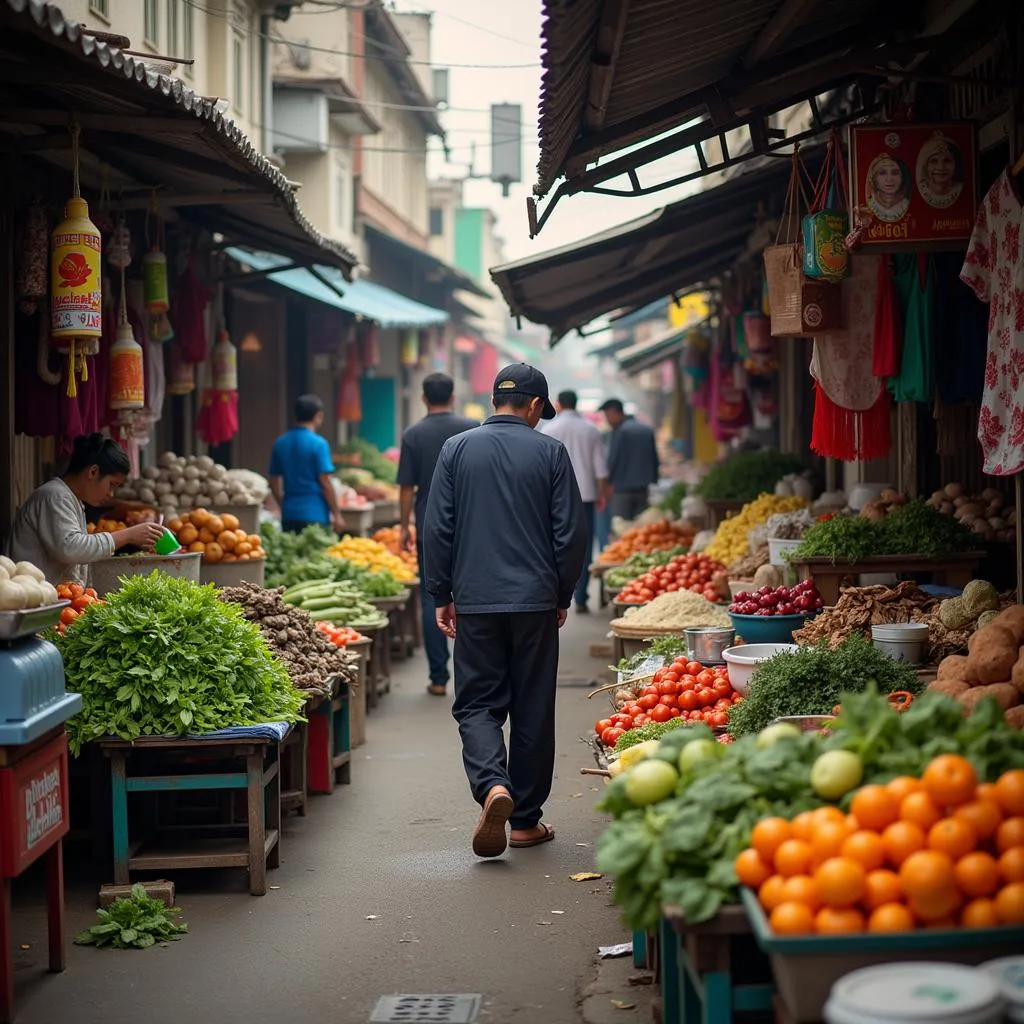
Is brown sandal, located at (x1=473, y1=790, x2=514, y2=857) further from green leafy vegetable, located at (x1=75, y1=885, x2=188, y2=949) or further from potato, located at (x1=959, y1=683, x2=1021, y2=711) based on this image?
potato, located at (x1=959, y1=683, x2=1021, y2=711)

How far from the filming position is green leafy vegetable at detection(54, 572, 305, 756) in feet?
22.4

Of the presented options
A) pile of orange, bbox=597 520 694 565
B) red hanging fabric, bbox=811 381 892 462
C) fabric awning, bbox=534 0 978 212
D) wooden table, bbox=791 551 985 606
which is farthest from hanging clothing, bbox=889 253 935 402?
pile of orange, bbox=597 520 694 565

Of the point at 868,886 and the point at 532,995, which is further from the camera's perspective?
the point at 532,995

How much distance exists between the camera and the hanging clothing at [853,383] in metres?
8.53

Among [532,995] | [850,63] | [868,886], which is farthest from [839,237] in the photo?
[868,886]

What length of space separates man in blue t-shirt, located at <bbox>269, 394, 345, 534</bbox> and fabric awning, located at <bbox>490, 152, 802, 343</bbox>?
2264 mm

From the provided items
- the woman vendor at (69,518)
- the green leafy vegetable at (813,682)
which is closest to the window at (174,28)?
the woman vendor at (69,518)

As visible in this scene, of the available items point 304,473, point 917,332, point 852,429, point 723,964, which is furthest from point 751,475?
point 723,964

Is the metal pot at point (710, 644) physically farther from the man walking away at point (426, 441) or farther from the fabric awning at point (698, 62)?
the man walking away at point (426, 441)

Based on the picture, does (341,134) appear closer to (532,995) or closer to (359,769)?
(359,769)

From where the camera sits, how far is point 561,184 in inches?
329

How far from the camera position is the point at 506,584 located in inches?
293

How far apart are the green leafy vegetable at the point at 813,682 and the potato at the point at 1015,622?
48 cm

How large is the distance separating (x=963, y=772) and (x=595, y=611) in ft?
52.3
